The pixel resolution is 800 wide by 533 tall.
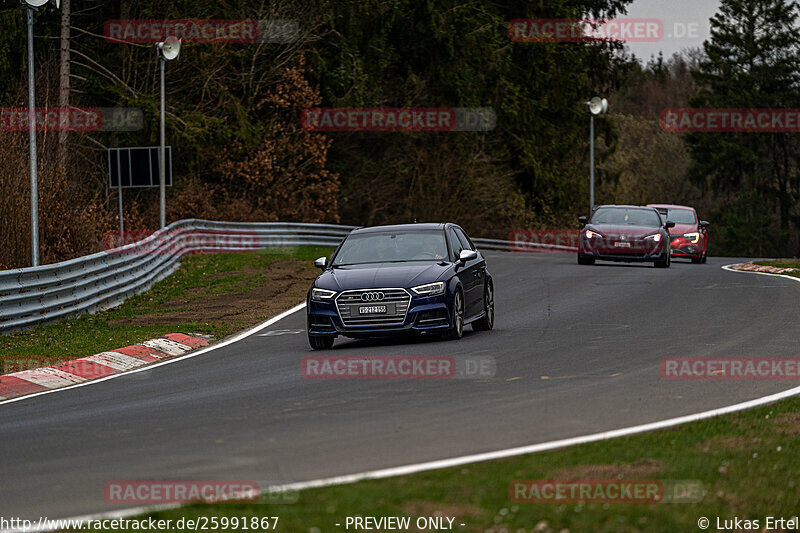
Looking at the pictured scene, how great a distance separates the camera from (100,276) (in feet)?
73.9

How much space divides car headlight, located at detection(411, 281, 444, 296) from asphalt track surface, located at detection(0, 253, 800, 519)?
0.67 m

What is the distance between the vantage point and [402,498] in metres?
6.97

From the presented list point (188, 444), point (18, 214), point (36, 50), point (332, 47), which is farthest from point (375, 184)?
point (188, 444)

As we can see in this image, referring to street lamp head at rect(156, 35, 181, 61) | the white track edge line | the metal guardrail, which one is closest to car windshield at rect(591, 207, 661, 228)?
the metal guardrail

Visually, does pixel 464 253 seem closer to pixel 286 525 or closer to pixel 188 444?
pixel 188 444

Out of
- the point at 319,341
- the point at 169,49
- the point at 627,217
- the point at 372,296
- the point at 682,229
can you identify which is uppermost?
the point at 169,49

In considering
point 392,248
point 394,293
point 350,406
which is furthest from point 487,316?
point 350,406

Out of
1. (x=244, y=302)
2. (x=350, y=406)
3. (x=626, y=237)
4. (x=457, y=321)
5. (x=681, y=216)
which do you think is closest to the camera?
(x=350, y=406)

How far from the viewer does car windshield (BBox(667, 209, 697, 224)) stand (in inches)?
1495

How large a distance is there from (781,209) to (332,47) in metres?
38.6

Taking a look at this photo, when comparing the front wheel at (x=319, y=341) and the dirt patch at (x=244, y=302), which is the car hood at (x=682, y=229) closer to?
the dirt patch at (x=244, y=302)


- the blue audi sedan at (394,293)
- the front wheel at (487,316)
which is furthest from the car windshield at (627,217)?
the blue audi sedan at (394,293)

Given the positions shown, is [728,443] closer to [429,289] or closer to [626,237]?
[429,289]

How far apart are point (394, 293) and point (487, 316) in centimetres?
238
